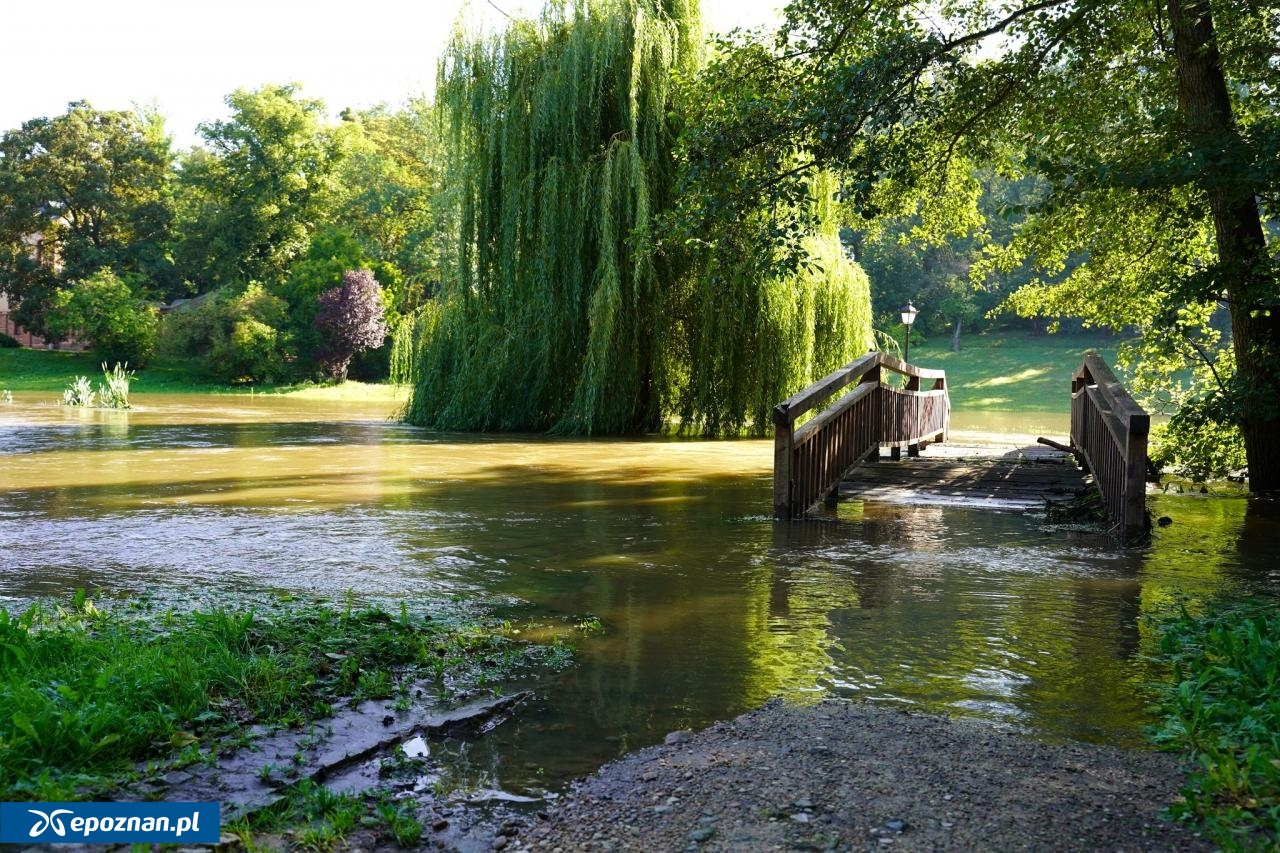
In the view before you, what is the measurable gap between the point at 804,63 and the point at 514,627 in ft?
26.7

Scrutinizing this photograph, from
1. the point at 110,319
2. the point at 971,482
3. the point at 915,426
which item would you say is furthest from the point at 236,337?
the point at 971,482

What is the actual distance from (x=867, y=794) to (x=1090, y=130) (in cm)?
1075

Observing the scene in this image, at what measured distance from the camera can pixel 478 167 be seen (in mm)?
21359

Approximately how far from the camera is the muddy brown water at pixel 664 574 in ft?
14.7

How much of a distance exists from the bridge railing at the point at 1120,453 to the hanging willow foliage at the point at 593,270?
30.9 feet

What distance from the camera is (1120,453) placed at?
8.74m

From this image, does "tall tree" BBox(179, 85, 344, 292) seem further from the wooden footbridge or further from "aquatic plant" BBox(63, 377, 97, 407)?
the wooden footbridge

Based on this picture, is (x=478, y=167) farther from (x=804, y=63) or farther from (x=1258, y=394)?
(x=1258, y=394)

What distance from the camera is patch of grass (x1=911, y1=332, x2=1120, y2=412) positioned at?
47031 millimetres

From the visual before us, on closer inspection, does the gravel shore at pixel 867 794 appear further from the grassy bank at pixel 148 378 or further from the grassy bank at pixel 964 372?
the grassy bank at pixel 148 378

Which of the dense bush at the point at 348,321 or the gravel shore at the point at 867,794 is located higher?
the dense bush at the point at 348,321

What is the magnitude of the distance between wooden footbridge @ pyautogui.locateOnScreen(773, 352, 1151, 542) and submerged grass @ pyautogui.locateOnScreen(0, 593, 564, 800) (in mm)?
4929

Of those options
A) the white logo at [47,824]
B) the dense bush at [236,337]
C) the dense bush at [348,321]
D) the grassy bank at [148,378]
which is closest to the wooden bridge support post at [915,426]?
the white logo at [47,824]

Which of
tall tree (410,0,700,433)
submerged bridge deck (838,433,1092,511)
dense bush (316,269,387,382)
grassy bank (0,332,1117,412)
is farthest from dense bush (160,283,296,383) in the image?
submerged bridge deck (838,433,1092,511)
